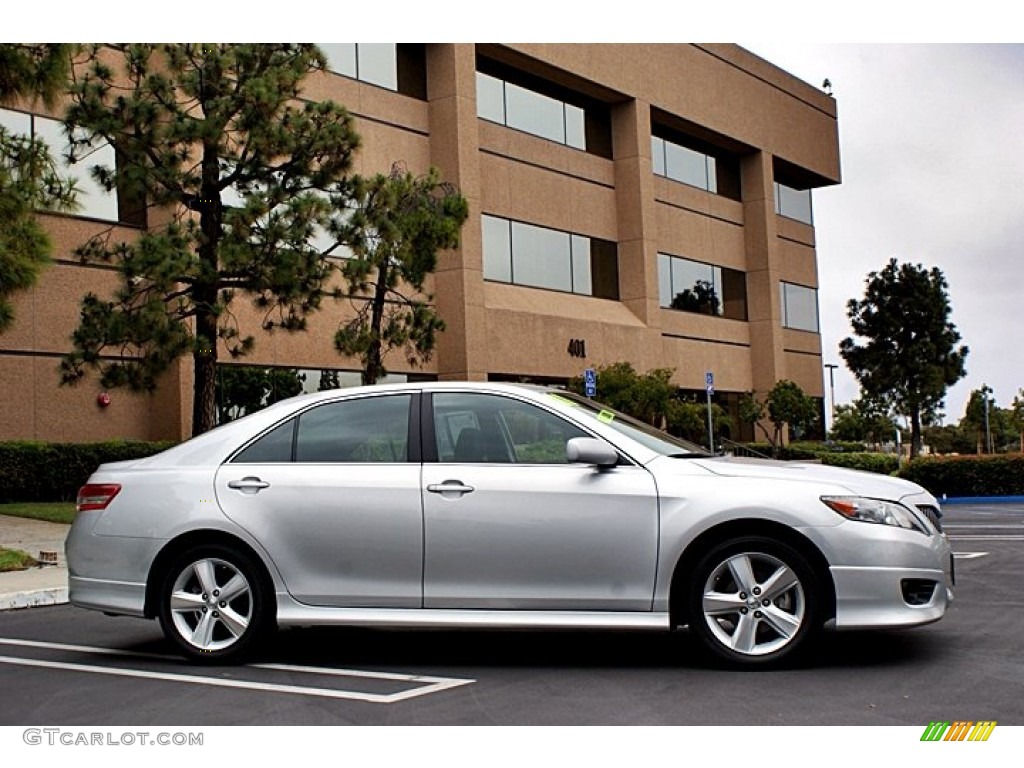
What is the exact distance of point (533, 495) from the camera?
6.88 meters

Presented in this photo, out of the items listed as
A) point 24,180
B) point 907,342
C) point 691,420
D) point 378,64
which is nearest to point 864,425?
point 907,342

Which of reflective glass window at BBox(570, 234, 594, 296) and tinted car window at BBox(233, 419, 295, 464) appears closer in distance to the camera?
tinted car window at BBox(233, 419, 295, 464)

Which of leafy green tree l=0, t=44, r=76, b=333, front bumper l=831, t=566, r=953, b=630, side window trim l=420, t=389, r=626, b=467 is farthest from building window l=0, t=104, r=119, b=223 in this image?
front bumper l=831, t=566, r=953, b=630

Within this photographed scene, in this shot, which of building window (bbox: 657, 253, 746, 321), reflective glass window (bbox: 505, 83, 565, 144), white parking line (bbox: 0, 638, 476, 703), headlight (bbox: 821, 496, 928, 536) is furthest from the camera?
building window (bbox: 657, 253, 746, 321)

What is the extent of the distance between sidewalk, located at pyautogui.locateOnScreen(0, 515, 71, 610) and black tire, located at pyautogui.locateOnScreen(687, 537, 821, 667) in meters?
Answer: 6.41

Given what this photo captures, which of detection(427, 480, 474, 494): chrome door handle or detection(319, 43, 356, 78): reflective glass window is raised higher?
detection(319, 43, 356, 78): reflective glass window

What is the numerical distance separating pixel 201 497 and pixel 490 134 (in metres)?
26.4

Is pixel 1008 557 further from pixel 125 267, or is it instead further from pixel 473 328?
pixel 473 328

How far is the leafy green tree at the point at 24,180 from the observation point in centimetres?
1397

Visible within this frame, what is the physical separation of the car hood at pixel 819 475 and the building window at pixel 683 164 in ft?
106

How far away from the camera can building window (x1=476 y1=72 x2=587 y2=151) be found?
108 feet

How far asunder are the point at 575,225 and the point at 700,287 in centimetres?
777

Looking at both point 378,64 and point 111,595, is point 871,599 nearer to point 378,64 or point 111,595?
point 111,595
